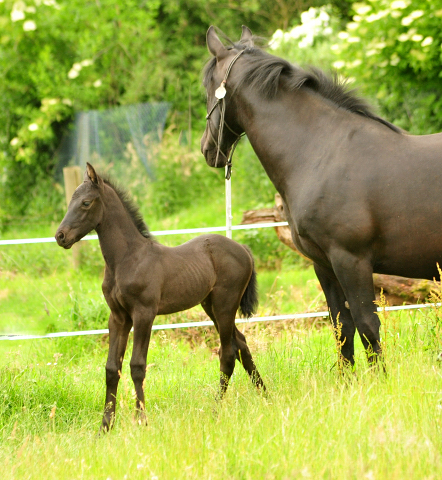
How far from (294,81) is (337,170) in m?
0.69

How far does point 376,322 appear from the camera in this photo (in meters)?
3.71

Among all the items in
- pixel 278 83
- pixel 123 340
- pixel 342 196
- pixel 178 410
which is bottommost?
pixel 178 410

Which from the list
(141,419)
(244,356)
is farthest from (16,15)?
(141,419)

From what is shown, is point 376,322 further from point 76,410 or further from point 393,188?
point 76,410

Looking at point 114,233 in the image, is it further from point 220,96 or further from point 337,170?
point 337,170

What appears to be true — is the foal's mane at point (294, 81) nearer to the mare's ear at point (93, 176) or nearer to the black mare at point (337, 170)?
the black mare at point (337, 170)

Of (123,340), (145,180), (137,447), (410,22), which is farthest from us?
(145,180)

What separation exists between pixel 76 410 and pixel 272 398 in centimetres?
147

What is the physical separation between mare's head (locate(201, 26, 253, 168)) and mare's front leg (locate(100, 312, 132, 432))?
48.1 inches

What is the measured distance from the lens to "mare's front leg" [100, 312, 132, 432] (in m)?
3.85

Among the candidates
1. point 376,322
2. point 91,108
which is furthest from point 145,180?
point 376,322

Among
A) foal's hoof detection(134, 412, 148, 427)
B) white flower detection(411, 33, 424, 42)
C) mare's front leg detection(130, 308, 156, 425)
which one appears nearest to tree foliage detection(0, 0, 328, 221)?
white flower detection(411, 33, 424, 42)

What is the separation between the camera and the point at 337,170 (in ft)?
12.2

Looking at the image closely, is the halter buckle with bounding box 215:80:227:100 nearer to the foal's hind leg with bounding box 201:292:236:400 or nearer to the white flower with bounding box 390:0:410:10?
the foal's hind leg with bounding box 201:292:236:400
